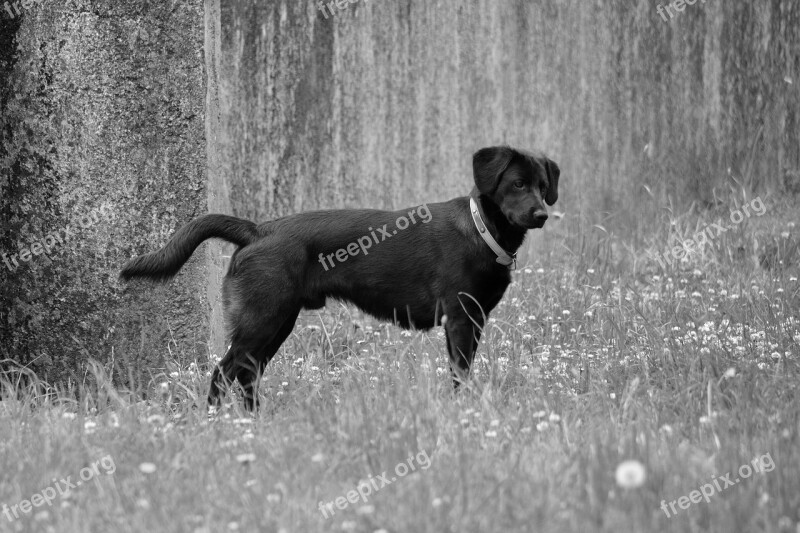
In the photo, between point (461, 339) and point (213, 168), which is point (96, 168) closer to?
point (213, 168)

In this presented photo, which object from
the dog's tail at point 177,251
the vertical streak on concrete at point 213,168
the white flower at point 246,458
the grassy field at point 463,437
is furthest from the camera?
the vertical streak on concrete at point 213,168

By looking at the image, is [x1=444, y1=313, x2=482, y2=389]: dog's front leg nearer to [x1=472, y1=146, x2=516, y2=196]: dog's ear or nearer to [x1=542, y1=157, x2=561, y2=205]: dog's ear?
[x1=472, y1=146, x2=516, y2=196]: dog's ear

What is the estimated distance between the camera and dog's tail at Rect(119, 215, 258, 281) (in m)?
3.86

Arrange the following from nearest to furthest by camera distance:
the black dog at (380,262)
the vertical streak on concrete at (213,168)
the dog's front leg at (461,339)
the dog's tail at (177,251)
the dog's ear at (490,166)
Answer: the dog's tail at (177,251), the black dog at (380,262), the dog's front leg at (461,339), the dog's ear at (490,166), the vertical streak on concrete at (213,168)

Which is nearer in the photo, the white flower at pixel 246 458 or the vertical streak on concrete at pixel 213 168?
the white flower at pixel 246 458

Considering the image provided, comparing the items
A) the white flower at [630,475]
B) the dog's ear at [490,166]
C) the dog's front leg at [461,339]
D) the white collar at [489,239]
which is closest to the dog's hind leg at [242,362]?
the dog's front leg at [461,339]

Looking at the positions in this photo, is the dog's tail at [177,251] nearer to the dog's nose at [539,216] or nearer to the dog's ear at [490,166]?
the dog's ear at [490,166]

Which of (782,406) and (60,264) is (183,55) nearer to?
(60,264)

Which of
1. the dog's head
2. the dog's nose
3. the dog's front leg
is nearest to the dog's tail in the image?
the dog's front leg

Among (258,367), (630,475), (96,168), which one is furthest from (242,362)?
(630,475)

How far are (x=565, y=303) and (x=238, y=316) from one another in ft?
6.71

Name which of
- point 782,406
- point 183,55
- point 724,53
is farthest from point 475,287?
point 724,53

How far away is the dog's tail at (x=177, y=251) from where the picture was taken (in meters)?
3.86

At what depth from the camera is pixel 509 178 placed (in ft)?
13.9
